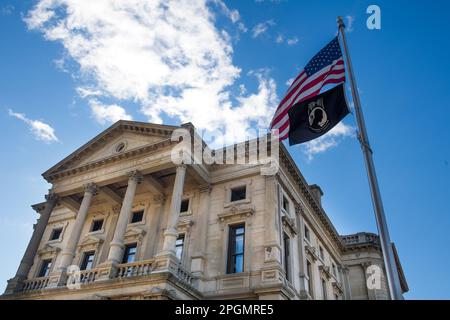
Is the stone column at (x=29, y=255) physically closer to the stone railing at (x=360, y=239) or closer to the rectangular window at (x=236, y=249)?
the rectangular window at (x=236, y=249)

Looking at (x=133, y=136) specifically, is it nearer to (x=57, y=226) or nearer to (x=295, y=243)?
(x=57, y=226)

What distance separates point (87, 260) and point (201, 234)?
33.3 feet

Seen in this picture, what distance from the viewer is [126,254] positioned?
26.1 metres

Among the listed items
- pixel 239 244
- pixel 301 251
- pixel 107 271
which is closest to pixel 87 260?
pixel 107 271

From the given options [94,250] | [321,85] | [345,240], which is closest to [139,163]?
[94,250]

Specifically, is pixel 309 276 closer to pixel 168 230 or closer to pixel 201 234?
pixel 201 234

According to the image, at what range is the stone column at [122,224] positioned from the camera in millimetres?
21477

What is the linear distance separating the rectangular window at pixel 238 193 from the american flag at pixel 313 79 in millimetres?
12371

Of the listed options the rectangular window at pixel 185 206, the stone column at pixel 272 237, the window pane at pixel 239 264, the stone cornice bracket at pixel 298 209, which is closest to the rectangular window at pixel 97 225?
the rectangular window at pixel 185 206

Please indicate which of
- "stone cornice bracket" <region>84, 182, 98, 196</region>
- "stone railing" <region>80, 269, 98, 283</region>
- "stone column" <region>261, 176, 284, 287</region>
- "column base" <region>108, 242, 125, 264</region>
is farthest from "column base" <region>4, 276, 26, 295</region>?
"stone column" <region>261, 176, 284, 287</region>

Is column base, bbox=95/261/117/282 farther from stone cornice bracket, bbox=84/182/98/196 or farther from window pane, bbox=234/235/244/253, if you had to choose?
window pane, bbox=234/235/244/253

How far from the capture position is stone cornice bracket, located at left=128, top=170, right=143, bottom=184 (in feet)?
81.4

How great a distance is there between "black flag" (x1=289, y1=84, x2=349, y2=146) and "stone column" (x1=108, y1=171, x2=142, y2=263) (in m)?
14.0

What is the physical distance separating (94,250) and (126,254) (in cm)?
331
